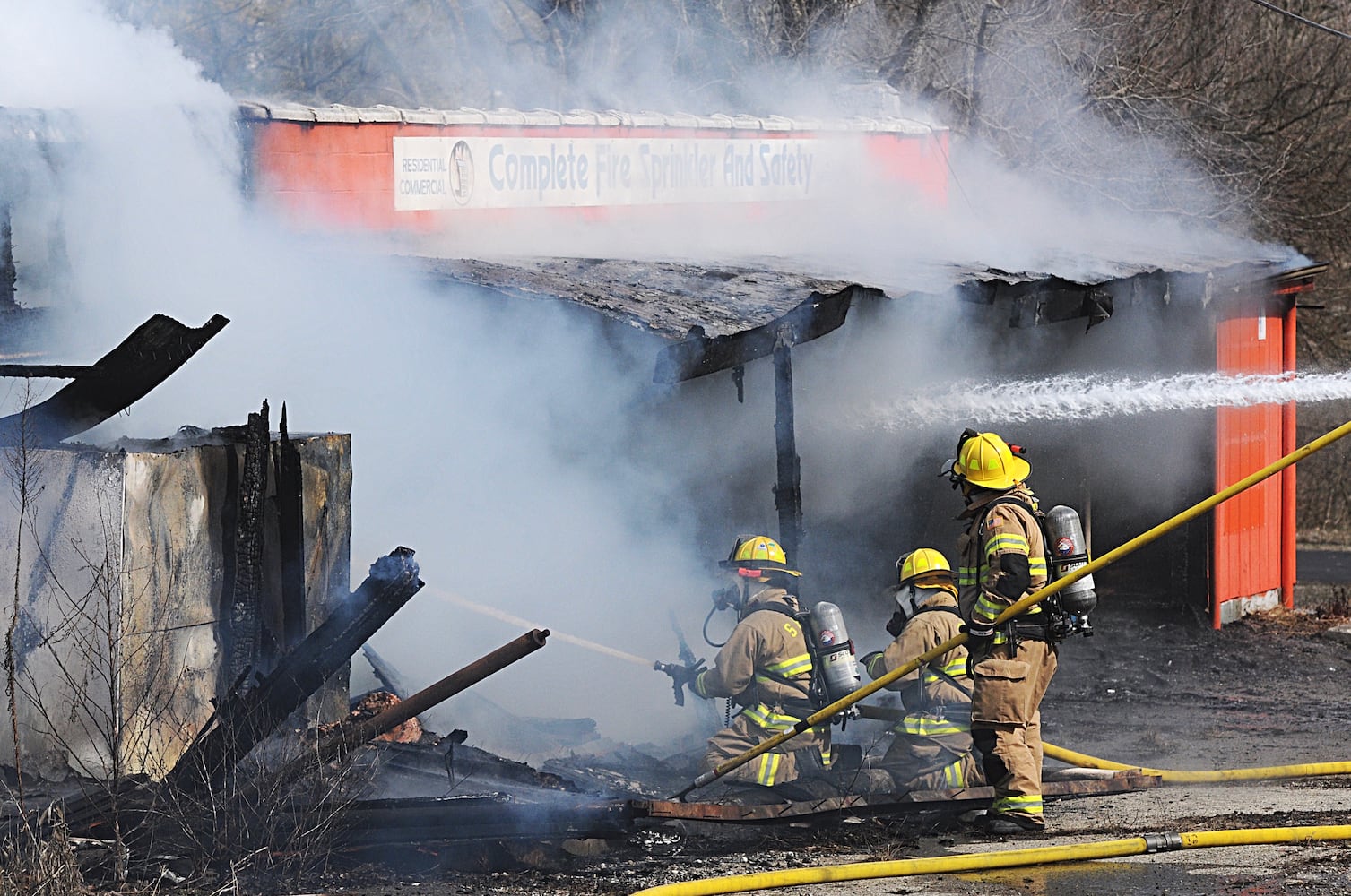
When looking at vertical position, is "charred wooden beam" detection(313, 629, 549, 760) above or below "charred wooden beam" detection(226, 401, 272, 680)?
below

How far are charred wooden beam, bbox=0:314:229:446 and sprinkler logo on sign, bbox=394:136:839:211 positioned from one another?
17.1ft

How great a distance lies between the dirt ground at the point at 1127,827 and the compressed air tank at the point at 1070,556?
3.15 ft

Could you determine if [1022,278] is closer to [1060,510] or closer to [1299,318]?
[1060,510]

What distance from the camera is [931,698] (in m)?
6.80

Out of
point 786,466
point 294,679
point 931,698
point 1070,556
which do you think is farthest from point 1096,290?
point 294,679

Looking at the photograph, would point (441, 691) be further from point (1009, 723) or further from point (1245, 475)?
point (1245, 475)

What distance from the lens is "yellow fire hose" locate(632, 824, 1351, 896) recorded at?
5258mm

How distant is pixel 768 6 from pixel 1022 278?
1229 centimetres

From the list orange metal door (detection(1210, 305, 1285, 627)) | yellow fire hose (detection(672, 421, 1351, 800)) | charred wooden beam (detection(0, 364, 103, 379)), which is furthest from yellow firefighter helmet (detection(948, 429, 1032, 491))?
orange metal door (detection(1210, 305, 1285, 627))

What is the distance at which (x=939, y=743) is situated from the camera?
679cm

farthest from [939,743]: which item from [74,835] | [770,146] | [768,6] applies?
[768,6]

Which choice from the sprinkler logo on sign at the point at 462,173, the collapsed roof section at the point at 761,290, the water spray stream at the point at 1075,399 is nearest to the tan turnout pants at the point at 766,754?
the collapsed roof section at the point at 761,290

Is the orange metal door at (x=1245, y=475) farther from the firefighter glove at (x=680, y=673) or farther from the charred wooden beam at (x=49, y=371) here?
the charred wooden beam at (x=49, y=371)

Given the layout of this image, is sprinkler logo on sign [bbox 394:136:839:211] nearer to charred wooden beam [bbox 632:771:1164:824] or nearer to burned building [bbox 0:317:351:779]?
burned building [bbox 0:317:351:779]
